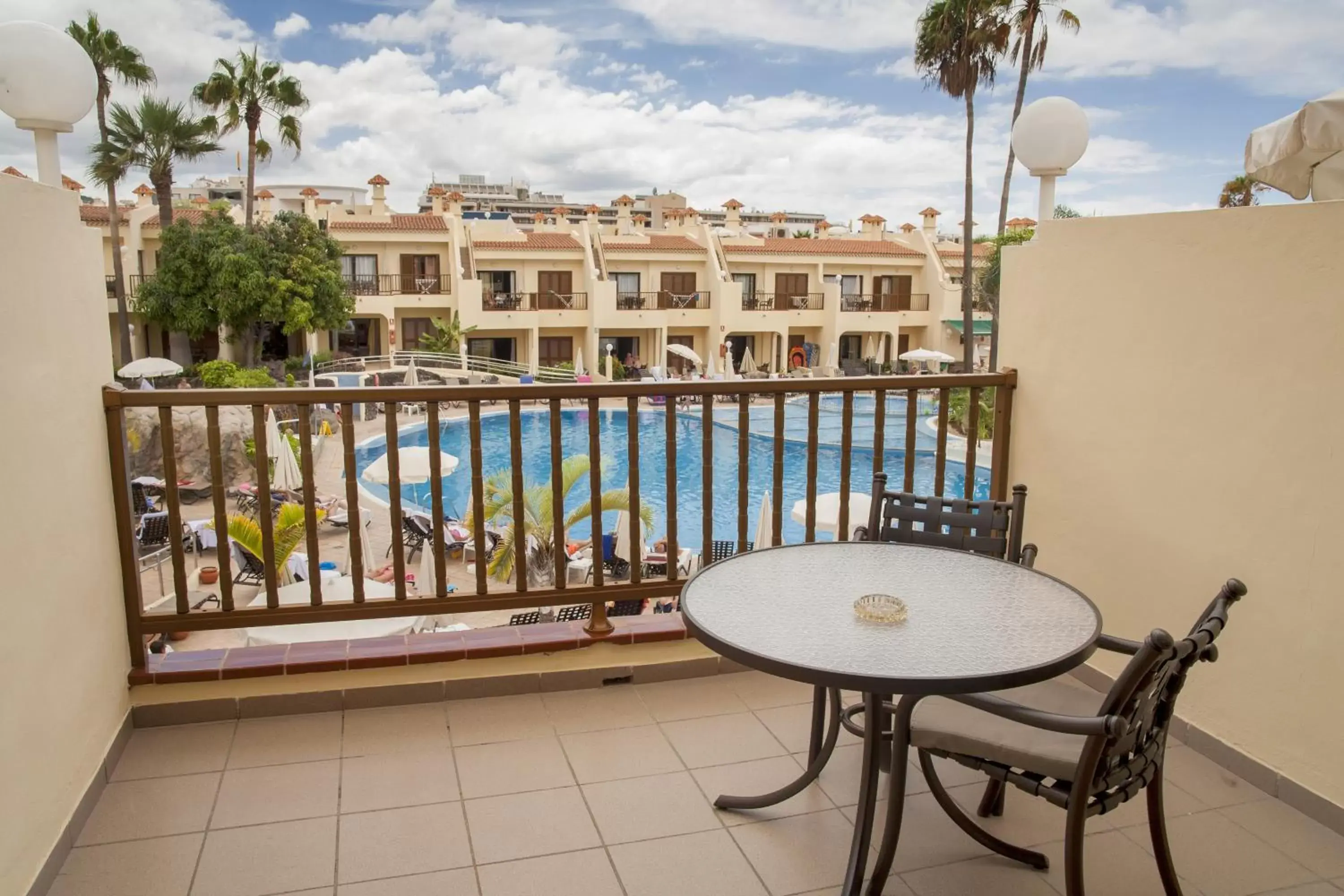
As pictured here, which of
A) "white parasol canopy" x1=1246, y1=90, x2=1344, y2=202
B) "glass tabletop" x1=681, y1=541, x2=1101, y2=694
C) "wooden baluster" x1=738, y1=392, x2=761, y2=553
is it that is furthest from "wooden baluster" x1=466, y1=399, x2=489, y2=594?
"white parasol canopy" x1=1246, y1=90, x2=1344, y2=202

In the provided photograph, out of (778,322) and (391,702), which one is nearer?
(391,702)

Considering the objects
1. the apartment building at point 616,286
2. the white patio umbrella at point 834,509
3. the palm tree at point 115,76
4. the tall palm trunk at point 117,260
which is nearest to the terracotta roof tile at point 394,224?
the apartment building at point 616,286

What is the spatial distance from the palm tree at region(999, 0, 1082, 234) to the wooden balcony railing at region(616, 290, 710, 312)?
442 inches

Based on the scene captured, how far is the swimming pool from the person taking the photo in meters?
14.4

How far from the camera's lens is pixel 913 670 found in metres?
1.68

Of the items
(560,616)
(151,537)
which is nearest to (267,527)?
(560,616)

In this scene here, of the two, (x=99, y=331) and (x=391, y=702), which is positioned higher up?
(x=99, y=331)

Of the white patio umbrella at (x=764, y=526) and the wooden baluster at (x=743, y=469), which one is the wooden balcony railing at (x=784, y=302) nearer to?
the white patio umbrella at (x=764, y=526)

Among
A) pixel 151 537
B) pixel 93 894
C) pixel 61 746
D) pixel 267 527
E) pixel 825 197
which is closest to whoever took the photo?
pixel 93 894

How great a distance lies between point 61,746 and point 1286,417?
125 inches

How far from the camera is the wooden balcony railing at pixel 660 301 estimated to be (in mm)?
28891

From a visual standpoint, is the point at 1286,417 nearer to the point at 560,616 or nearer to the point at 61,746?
the point at 61,746

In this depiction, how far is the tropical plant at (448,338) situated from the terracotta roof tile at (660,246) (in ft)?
17.3

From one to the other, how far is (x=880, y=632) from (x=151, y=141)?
26.9 meters
